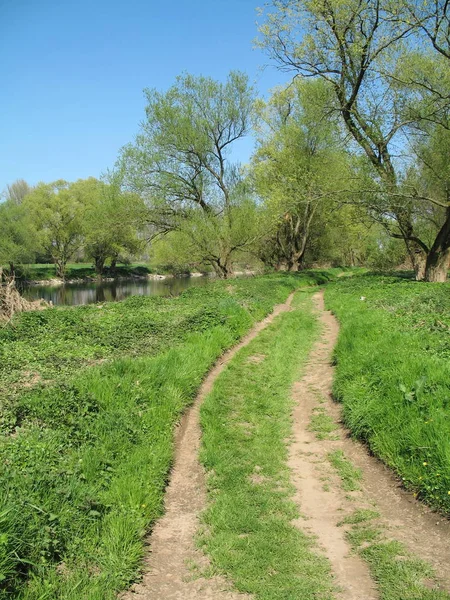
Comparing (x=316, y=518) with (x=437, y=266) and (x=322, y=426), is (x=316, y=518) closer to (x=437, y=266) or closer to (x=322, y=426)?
(x=322, y=426)

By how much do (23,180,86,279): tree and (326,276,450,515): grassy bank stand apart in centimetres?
5254

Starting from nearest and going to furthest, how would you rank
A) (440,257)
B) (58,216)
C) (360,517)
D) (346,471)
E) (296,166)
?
(360,517)
(346,471)
(440,257)
(296,166)
(58,216)

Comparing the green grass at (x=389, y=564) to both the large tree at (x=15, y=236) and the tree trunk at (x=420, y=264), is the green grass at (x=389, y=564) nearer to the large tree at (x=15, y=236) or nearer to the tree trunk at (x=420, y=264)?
the tree trunk at (x=420, y=264)

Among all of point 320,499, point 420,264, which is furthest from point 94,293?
point 320,499

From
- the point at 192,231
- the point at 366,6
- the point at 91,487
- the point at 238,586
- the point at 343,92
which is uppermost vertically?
the point at 366,6

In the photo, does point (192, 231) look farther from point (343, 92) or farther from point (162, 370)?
point (162, 370)

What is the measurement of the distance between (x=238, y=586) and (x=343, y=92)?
886 inches

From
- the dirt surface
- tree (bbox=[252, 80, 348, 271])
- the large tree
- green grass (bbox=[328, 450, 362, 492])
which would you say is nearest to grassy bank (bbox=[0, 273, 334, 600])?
the dirt surface

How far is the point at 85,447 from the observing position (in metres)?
5.39

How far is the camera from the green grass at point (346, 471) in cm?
522

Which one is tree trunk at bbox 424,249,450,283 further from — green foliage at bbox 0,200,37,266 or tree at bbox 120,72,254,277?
green foliage at bbox 0,200,37,266

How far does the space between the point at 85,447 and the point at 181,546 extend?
1.80m

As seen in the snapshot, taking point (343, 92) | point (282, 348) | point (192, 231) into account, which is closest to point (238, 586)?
point (282, 348)

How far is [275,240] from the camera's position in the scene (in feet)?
140
